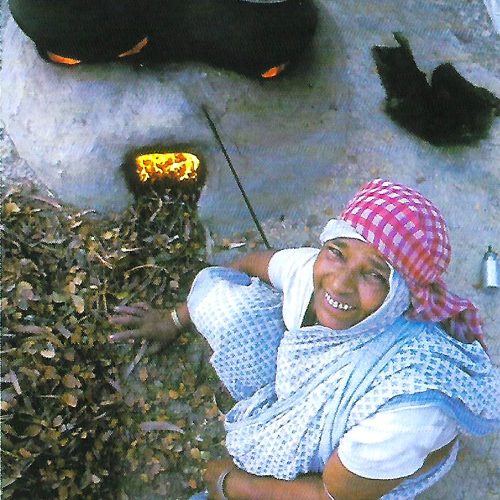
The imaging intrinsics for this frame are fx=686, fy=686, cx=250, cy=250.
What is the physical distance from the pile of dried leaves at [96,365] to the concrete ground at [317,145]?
0.19 ft

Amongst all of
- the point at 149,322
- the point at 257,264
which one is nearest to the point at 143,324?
the point at 149,322

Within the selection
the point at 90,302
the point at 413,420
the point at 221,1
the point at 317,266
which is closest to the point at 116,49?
Answer: the point at 221,1

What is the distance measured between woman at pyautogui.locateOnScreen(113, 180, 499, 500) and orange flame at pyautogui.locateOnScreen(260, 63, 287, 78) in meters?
0.37

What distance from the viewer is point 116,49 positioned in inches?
38.5

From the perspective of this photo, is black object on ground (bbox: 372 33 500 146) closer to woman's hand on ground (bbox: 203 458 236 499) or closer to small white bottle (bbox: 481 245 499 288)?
small white bottle (bbox: 481 245 499 288)

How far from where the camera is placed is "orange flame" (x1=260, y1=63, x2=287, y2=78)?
1.04m

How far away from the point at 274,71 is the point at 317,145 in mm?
131

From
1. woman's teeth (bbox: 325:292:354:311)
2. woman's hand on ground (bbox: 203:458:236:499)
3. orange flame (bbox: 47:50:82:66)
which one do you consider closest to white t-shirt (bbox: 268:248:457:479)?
woman's teeth (bbox: 325:292:354:311)

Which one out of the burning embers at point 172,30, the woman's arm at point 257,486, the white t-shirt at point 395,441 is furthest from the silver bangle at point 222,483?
the burning embers at point 172,30

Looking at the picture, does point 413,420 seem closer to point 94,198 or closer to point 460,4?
point 94,198

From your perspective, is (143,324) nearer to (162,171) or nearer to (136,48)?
(162,171)

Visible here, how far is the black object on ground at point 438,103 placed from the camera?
1087 mm

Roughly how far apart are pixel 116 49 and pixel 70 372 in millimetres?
456

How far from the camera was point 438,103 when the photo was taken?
1.11 meters
